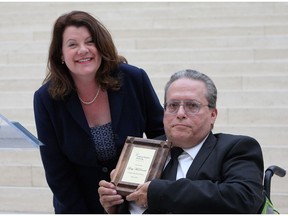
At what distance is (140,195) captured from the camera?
235 centimetres

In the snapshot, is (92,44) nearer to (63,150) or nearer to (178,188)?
(63,150)

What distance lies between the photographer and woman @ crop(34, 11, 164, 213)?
111 inches

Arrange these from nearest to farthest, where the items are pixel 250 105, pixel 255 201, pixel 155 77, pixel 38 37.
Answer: pixel 255 201, pixel 250 105, pixel 155 77, pixel 38 37

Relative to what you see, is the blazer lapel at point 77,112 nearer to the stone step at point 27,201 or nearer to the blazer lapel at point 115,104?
the blazer lapel at point 115,104

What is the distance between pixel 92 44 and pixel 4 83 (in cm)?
356

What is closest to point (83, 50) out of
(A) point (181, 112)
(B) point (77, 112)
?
(B) point (77, 112)

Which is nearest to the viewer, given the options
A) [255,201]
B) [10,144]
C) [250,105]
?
[10,144]

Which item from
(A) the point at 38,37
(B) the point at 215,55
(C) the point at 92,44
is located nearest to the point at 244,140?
(C) the point at 92,44

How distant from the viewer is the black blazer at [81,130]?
111 inches

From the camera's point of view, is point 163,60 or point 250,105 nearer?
point 250,105

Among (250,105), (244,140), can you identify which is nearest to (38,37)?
(250,105)

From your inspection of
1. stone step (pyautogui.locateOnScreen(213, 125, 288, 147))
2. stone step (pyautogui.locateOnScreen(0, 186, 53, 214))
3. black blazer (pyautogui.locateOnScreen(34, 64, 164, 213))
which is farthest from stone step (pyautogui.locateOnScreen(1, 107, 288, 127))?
black blazer (pyautogui.locateOnScreen(34, 64, 164, 213))

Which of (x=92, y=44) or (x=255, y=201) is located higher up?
(x=92, y=44)

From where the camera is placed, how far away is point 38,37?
7504 mm
